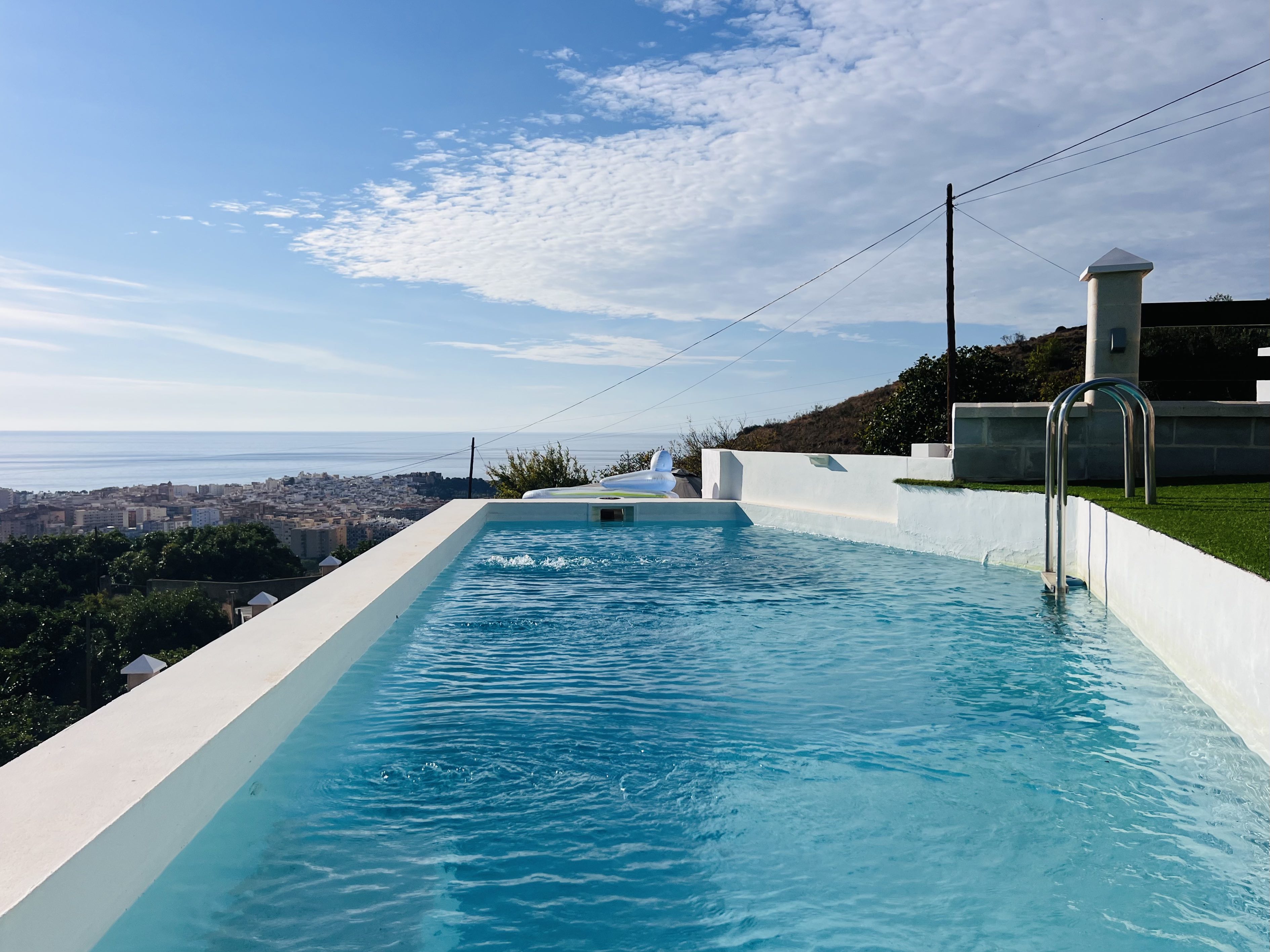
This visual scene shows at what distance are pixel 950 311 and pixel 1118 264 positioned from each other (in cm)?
633

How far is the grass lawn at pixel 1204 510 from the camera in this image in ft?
12.8

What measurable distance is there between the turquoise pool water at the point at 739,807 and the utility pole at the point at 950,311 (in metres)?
9.94

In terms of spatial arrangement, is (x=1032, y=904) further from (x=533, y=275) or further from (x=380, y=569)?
(x=533, y=275)

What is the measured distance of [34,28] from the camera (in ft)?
35.5

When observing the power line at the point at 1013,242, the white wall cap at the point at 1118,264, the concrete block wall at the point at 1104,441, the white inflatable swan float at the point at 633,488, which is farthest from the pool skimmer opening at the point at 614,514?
the power line at the point at 1013,242

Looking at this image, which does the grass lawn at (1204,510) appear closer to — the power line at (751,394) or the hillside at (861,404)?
the hillside at (861,404)

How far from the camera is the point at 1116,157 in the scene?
15.5m

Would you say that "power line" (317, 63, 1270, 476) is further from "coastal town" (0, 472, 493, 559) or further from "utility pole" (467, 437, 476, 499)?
"coastal town" (0, 472, 493, 559)

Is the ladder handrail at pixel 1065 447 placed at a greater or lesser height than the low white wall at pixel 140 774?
greater

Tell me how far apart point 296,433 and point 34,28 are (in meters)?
147

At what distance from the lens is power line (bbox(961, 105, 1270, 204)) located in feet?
45.1

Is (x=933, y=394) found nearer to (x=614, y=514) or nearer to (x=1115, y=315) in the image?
(x=1115, y=315)

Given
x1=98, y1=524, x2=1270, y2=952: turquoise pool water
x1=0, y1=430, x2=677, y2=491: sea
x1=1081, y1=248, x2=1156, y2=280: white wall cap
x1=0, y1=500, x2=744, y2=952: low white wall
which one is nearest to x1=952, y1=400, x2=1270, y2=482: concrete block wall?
x1=1081, y1=248, x2=1156, y2=280: white wall cap

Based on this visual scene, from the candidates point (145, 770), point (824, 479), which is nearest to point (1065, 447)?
point (824, 479)
